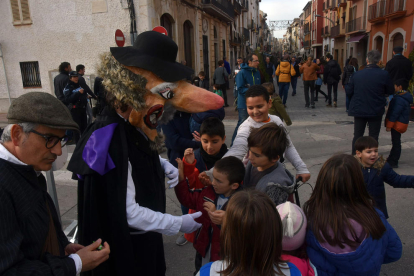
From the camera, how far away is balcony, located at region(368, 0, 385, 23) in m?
20.0

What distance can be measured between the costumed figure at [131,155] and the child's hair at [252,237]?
1.44 ft

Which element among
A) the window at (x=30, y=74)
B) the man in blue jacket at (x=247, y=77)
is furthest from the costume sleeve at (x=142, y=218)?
the window at (x=30, y=74)

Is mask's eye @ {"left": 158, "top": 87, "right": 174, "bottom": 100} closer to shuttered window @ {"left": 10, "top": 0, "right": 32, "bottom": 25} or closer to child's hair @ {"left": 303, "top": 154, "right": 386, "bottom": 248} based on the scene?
child's hair @ {"left": 303, "top": 154, "right": 386, "bottom": 248}

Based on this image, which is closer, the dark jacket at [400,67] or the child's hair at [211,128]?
the child's hair at [211,128]

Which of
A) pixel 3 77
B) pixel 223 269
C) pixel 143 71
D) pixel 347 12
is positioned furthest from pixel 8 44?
pixel 347 12

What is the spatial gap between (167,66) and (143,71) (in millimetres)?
134

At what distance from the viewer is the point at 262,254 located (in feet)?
4.27

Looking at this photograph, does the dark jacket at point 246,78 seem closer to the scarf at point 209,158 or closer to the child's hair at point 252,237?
the scarf at point 209,158

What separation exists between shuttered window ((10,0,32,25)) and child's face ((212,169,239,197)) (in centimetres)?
1243

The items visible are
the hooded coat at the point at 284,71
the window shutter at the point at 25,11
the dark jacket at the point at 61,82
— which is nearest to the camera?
the dark jacket at the point at 61,82

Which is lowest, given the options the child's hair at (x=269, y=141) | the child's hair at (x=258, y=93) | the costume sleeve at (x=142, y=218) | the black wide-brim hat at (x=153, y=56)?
the costume sleeve at (x=142, y=218)

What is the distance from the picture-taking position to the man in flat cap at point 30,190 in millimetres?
1099

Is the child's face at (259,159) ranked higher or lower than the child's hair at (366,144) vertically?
higher

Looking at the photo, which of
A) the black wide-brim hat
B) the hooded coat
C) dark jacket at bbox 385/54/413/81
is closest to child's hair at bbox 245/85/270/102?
the black wide-brim hat
